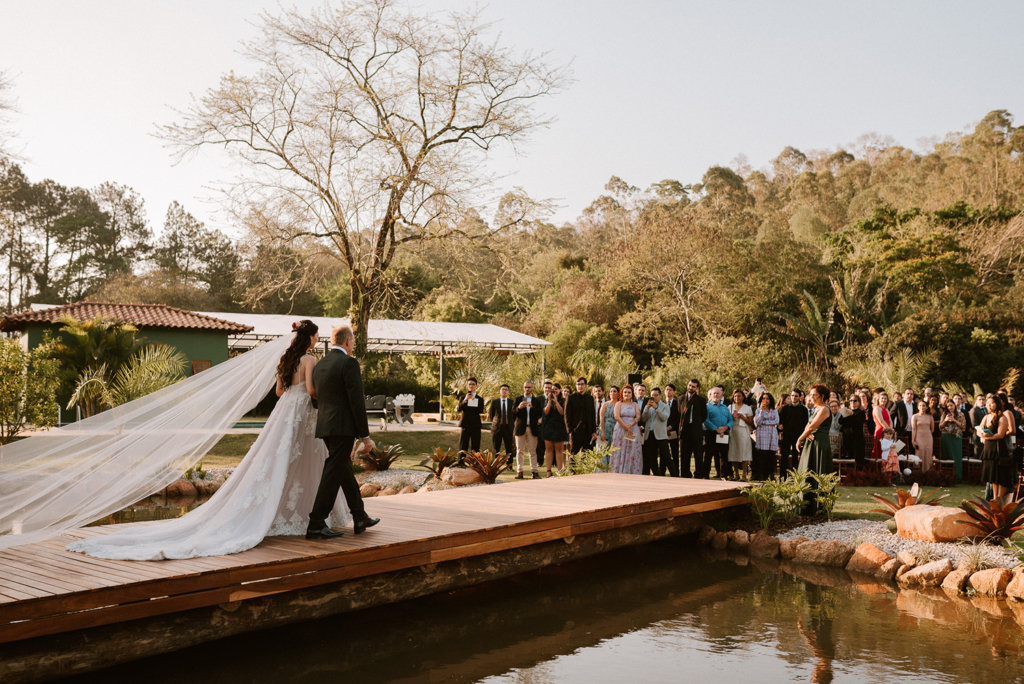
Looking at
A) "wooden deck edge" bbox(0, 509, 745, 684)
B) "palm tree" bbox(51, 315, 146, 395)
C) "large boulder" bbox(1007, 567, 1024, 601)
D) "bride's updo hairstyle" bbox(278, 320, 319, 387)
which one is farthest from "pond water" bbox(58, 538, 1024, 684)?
"palm tree" bbox(51, 315, 146, 395)

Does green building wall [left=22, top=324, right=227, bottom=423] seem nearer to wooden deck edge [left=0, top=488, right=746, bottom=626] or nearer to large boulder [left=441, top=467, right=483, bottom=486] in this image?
large boulder [left=441, top=467, right=483, bottom=486]

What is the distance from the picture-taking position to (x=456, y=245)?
21750mm

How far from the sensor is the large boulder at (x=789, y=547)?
9109 mm

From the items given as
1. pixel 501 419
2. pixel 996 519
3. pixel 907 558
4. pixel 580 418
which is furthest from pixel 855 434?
pixel 501 419

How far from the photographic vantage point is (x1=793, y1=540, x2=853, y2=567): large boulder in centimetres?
867

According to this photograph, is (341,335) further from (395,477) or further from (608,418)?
(395,477)

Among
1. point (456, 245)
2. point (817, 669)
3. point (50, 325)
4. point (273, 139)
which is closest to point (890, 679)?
point (817, 669)

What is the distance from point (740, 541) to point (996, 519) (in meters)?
Result: 2.77

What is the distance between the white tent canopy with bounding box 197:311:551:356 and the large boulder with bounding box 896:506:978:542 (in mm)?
16287

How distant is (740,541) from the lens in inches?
382

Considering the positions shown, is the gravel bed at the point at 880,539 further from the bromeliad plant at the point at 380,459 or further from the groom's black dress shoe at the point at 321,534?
the bromeliad plant at the point at 380,459

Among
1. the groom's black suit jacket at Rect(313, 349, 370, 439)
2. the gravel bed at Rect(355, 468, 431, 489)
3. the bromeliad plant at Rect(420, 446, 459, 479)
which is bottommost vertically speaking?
the gravel bed at Rect(355, 468, 431, 489)

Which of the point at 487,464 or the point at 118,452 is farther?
the point at 487,464

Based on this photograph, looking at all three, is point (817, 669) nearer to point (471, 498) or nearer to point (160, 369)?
point (471, 498)
